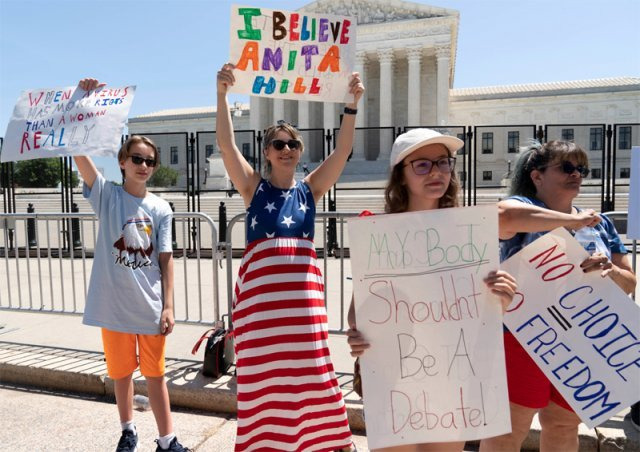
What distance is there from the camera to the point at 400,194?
2.11m

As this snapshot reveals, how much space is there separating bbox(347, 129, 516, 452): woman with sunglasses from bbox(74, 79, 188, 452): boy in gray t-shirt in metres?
1.39

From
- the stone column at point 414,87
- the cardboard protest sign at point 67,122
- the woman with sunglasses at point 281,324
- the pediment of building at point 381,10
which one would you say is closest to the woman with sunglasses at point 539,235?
the woman with sunglasses at point 281,324

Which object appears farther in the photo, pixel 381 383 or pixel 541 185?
pixel 541 185

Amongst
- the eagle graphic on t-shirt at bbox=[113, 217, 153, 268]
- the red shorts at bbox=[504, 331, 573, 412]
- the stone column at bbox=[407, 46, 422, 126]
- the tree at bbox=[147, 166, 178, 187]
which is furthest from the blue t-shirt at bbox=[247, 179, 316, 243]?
the stone column at bbox=[407, 46, 422, 126]

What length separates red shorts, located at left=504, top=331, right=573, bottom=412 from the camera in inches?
86.7

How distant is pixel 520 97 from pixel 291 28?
Result: 57.7 meters

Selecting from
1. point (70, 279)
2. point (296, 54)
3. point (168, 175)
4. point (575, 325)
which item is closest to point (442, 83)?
point (168, 175)

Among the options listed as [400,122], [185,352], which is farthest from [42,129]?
[400,122]

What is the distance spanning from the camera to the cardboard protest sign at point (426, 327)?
1889mm

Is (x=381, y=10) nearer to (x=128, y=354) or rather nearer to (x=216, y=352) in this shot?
(x=216, y=352)

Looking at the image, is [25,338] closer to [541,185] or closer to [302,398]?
[302,398]

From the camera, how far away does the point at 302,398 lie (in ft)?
7.63

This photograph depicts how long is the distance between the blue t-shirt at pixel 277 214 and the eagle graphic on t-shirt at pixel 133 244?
0.83 meters

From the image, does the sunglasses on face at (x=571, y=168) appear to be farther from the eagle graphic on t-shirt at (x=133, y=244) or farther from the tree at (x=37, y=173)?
the tree at (x=37, y=173)
